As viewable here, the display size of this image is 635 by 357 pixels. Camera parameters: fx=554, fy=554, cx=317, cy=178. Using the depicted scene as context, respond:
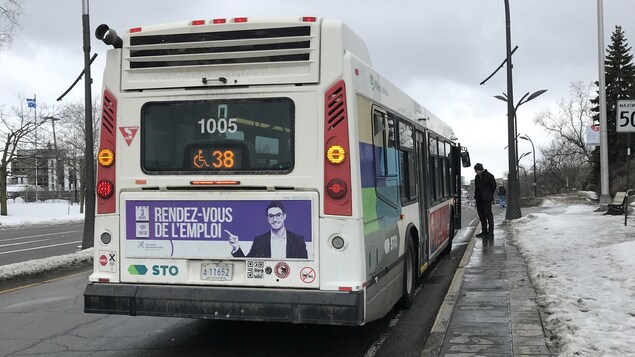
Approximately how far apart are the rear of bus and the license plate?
0.5 inches

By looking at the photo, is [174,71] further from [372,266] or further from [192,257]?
[372,266]

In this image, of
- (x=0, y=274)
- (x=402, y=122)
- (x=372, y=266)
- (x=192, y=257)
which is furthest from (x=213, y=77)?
(x=0, y=274)

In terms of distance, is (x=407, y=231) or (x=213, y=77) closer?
(x=213, y=77)

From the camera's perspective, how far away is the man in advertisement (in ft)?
15.5

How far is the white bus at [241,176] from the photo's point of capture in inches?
184

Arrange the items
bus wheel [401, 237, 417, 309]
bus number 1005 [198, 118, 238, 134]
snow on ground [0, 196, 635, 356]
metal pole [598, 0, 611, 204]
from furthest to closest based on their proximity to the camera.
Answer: metal pole [598, 0, 611, 204] < bus wheel [401, 237, 417, 309] < bus number 1005 [198, 118, 238, 134] < snow on ground [0, 196, 635, 356]

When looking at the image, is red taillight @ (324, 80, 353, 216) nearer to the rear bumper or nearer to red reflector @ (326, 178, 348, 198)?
red reflector @ (326, 178, 348, 198)

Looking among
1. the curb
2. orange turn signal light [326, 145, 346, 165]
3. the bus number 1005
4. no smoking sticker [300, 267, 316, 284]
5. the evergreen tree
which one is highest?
the evergreen tree

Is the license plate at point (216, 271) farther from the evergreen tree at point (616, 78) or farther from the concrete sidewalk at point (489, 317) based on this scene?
the evergreen tree at point (616, 78)

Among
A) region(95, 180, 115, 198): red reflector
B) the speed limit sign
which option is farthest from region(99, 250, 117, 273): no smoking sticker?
the speed limit sign

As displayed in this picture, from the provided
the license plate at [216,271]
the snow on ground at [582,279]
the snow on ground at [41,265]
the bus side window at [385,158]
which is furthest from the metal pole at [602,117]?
the license plate at [216,271]

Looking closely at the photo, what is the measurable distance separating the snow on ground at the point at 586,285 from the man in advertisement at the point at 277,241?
7.64 feet

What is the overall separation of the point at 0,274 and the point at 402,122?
7265mm

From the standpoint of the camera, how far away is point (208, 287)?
16.0ft
